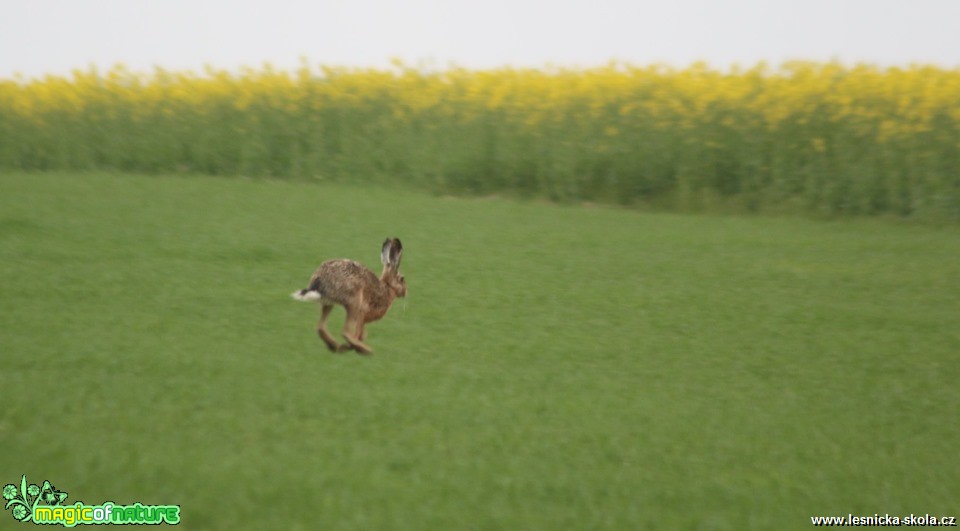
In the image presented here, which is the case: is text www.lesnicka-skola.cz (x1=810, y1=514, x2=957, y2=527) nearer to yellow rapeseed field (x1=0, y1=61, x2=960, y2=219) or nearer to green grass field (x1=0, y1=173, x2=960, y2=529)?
green grass field (x1=0, y1=173, x2=960, y2=529)

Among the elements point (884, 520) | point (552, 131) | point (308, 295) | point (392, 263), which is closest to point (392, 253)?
point (392, 263)

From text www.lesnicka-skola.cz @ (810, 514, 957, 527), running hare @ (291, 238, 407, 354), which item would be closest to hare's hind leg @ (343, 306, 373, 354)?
running hare @ (291, 238, 407, 354)

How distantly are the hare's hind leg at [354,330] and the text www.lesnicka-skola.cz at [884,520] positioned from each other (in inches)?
69.5

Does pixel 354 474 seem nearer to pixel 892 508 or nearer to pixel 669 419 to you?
pixel 669 419

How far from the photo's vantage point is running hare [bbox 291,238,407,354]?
396 centimetres

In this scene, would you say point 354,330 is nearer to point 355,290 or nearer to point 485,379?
point 355,290

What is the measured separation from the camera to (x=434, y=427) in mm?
4176

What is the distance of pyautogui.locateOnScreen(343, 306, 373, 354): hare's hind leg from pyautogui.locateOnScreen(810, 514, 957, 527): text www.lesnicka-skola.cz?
69.5 inches

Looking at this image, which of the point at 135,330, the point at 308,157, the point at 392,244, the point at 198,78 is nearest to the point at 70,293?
the point at 135,330

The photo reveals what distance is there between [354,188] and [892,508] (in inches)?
313

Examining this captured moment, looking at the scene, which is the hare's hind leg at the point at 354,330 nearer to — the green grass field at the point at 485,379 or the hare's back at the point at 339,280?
the hare's back at the point at 339,280

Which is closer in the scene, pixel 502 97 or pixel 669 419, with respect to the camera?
pixel 669 419

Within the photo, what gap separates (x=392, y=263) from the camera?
165 inches

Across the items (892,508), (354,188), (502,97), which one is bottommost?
(892,508)
